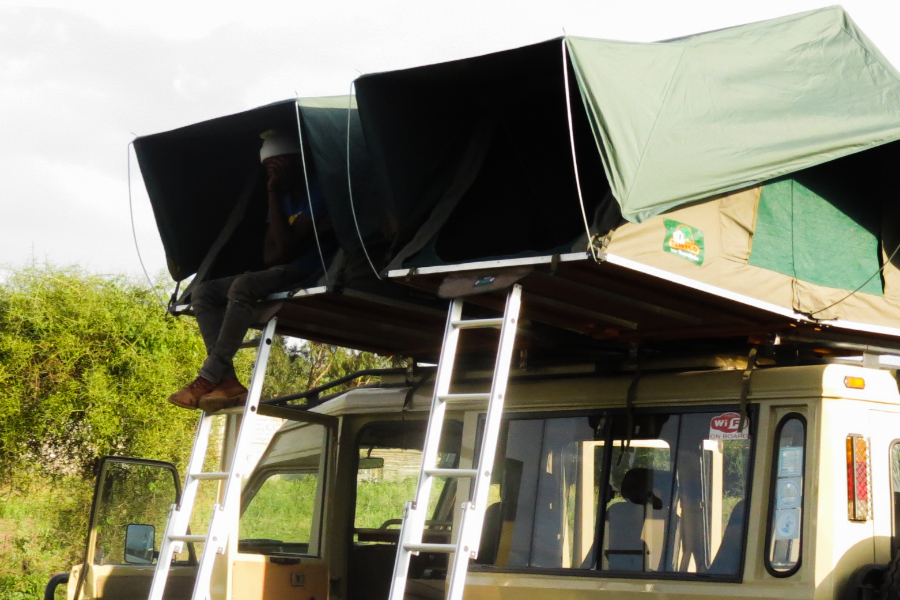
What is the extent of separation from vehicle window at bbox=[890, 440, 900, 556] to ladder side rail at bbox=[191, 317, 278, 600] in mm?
2758

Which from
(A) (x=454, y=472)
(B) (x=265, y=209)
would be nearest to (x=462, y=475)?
(A) (x=454, y=472)

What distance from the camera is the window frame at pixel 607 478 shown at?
4449 mm

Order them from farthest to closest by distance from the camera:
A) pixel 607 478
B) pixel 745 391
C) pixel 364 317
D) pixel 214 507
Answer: pixel 364 317
pixel 607 478
pixel 214 507
pixel 745 391

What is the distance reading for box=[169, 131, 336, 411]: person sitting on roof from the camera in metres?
5.36

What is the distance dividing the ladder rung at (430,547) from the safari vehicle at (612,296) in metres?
0.02

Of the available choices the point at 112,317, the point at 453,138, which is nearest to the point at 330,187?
the point at 453,138

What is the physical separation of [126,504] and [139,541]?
2.38 meters

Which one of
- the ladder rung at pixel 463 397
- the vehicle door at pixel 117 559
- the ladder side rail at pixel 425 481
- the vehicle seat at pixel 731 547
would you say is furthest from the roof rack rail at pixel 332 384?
the vehicle seat at pixel 731 547

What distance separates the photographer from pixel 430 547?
4.07 meters

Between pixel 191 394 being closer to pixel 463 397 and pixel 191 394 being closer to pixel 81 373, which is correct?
pixel 463 397

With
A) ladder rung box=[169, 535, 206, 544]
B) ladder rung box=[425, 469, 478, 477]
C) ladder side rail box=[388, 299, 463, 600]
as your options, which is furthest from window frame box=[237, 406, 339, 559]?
ladder rung box=[425, 469, 478, 477]

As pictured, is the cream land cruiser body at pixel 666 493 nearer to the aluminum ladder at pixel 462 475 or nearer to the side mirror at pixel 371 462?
the side mirror at pixel 371 462

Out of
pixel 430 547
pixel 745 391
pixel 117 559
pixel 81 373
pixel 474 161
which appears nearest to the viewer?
pixel 430 547

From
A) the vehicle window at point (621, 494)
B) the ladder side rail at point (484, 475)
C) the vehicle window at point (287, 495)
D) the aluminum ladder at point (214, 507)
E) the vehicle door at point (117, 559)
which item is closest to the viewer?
the ladder side rail at point (484, 475)
